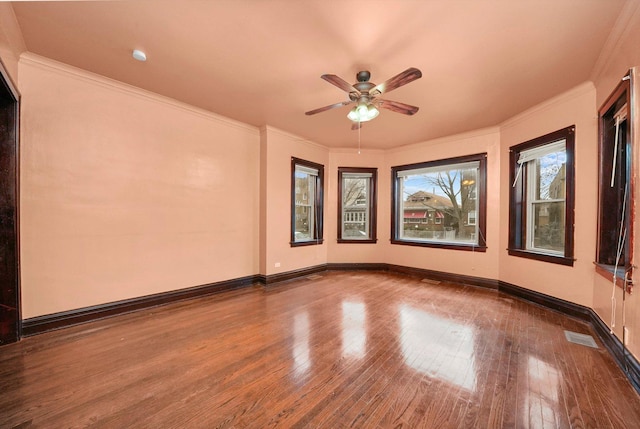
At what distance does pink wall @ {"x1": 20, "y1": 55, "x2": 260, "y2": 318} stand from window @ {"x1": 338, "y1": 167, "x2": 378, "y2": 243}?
96.8 inches

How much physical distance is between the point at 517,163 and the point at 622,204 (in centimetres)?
162

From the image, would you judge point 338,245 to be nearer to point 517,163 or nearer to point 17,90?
point 517,163

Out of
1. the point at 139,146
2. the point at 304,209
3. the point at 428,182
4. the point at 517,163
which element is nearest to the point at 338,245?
the point at 304,209

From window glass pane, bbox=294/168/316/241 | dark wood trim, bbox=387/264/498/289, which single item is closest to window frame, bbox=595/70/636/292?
dark wood trim, bbox=387/264/498/289

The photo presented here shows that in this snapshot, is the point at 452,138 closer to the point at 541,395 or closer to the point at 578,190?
the point at 578,190

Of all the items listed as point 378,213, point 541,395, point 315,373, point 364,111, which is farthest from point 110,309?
point 378,213

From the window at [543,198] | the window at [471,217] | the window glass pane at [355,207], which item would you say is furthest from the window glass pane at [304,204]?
the window at [543,198]

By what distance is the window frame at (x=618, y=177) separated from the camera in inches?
79.0

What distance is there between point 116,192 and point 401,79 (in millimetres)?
3406

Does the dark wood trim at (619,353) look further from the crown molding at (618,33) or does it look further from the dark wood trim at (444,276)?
the crown molding at (618,33)

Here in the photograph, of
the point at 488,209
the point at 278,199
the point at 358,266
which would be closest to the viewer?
the point at 488,209

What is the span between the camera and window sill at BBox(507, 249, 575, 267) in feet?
10.4

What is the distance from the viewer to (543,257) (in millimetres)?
3473

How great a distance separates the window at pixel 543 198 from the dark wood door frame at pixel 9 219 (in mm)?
5981
